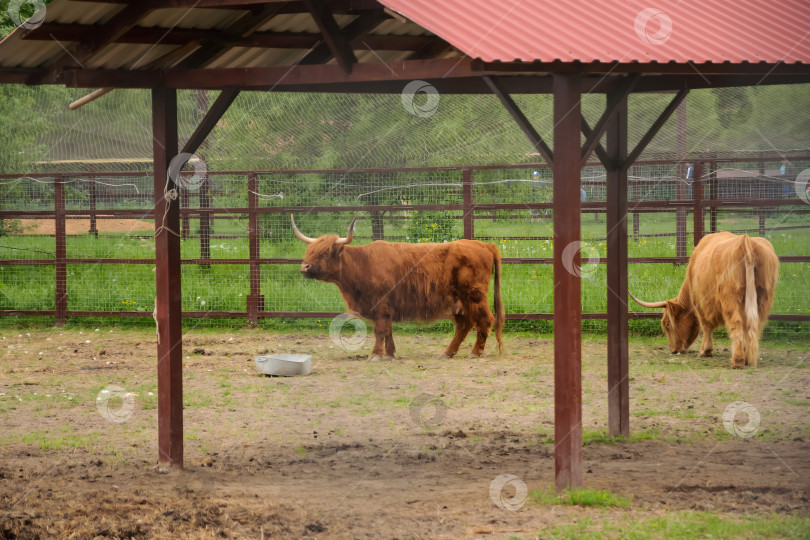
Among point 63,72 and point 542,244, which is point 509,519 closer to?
point 63,72

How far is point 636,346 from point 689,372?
1.85 meters

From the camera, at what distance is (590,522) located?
16.3 ft

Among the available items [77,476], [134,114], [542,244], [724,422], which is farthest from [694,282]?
[134,114]

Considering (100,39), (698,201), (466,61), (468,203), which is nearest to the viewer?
(466,61)

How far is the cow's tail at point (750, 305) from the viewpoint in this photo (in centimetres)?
987

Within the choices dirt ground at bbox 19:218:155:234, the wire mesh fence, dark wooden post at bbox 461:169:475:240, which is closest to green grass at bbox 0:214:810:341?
the wire mesh fence

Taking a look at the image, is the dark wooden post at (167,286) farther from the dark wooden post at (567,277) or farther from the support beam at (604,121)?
the support beam at (604,121)

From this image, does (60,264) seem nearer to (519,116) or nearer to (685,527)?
(519,116)

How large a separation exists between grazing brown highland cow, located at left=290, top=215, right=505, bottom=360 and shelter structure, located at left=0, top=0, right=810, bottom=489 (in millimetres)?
4023

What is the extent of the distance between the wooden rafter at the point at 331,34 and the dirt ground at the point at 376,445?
2596mm

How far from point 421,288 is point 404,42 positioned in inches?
181

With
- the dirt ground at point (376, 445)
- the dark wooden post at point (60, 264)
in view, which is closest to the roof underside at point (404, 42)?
the dirt ground at point (376, 445)

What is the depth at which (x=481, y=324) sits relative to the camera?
11219mm

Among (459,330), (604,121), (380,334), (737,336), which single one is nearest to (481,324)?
(459,330)
